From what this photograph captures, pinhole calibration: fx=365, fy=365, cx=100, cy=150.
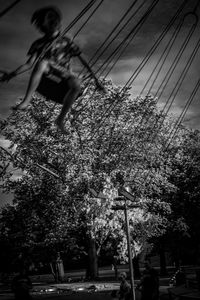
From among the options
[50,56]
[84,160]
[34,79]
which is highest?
[84,160]

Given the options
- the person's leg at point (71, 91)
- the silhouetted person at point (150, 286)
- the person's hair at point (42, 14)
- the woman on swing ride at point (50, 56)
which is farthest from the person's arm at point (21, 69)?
the silhouetted person at point (150, 286)

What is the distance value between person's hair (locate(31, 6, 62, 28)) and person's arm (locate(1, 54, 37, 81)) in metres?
0.37

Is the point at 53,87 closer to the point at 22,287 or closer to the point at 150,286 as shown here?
the point at 150,286

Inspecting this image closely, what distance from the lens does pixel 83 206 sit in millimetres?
24547

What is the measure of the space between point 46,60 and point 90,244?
2696 cm

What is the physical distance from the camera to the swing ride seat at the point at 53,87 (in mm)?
4617

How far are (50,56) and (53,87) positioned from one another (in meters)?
0.45

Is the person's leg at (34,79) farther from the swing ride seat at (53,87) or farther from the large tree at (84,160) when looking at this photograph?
the large tree at (84,160)

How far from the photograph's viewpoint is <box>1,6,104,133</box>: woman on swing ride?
4.13 meters

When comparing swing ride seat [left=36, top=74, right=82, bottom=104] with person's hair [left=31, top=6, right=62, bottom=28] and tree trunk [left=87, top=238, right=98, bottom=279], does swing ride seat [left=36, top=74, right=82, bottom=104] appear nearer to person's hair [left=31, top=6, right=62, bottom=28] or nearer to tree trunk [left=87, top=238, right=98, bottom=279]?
person's hair [left=31, top=6, right=62, bottom=28]

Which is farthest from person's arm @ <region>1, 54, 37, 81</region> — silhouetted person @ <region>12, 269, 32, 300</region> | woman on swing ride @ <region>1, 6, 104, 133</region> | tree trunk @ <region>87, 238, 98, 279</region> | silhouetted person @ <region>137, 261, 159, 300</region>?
tree trunk @ <region>87, 238, 98, 279</region>

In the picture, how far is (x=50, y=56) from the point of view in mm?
4426

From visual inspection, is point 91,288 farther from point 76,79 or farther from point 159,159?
point 76,79

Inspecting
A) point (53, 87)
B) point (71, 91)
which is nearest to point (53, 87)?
point (53, 87)
